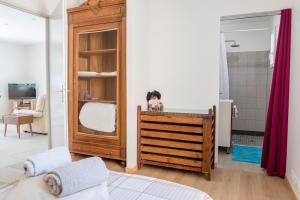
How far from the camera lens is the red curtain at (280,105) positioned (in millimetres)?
2418

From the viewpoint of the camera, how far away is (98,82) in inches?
123

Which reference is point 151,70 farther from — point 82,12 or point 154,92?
point 82,12

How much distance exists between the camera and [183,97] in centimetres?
296

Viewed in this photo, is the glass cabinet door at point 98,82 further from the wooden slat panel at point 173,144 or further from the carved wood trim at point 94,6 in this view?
the wooden slat panel at point 173,144

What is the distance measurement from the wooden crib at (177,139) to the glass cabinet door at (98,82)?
46 cm

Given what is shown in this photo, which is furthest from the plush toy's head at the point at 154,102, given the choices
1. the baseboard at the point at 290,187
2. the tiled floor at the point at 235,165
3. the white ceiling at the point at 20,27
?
the white ceiling at the point at 20,27

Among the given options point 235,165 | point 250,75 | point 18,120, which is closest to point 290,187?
point 235,165

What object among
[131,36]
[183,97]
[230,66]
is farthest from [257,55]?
[131,36]

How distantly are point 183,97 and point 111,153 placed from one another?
117cm

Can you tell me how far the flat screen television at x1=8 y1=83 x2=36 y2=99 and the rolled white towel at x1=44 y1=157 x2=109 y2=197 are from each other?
6.07 meters

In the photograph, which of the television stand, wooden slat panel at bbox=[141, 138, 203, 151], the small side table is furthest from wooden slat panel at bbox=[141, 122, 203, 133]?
the television stand

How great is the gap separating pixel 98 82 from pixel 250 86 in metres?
3.03

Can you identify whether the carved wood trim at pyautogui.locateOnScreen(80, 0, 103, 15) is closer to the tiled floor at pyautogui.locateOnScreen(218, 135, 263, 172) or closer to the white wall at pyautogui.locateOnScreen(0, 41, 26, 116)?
the tiled floor at pyautogui.locateOnScreen(218, 135, 263, 172)

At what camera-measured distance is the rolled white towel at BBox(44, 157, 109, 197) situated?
924mm
